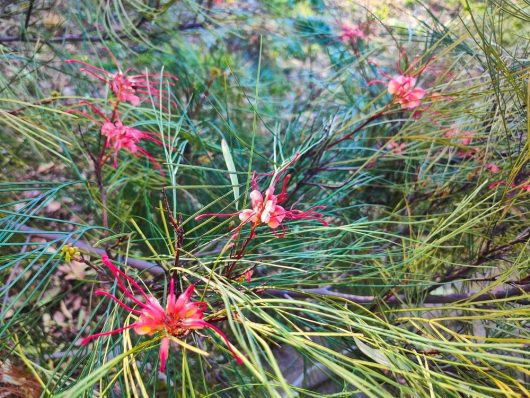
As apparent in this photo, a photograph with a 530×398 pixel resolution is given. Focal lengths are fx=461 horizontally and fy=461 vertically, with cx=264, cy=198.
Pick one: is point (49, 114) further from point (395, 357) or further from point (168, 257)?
point (395, 357)

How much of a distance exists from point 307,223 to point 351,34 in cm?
60

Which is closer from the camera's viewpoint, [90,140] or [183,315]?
[183,315]

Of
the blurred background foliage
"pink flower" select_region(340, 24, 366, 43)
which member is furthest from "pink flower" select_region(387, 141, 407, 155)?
"pink flower" select_region(340, 24, 366, 43)

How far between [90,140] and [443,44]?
58 cm

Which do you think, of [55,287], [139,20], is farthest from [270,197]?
[55,287]

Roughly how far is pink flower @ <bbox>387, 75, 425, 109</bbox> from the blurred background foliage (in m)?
0.03

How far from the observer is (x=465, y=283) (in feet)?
1.93

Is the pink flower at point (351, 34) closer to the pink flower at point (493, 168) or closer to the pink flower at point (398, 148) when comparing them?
the pink flower at point (398, 148)

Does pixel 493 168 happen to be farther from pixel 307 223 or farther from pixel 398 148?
pixel 307 223

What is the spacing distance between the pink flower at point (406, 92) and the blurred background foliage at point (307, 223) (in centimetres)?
3

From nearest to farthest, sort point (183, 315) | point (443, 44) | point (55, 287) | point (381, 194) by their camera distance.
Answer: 1. point (183, 315)
2. point (443, 44)
3. point (381, 194)
4. point (55, 287)

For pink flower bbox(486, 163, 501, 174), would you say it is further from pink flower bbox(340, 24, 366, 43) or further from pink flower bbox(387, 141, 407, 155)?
pink flower bbox(340, 24, 366, 43)

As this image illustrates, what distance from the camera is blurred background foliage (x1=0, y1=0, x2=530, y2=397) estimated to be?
35 centimetres

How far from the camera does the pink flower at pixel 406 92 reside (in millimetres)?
562
